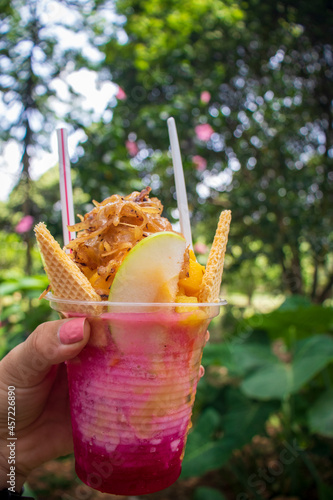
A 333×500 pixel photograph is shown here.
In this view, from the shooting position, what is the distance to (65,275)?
2.77 feet

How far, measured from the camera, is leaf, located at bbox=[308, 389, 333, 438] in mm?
2396

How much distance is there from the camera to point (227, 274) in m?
4.49

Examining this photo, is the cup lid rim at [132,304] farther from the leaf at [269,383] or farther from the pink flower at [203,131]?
the pink flower at [203,131]

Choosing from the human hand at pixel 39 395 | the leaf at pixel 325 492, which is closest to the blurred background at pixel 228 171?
the leaf at pixel 325 492

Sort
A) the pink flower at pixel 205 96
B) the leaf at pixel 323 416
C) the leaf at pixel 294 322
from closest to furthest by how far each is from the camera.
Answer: the leaf at pixel 323 416
the leaf at pixel 294 322
the pink flower at pixel 205 96

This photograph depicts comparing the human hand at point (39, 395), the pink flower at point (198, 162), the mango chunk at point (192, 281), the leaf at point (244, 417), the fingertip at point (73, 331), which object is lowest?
the leaf at point (244, 417)

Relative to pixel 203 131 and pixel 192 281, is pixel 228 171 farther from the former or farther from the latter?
pixel 192 281

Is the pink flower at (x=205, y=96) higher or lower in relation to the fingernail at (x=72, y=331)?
lower

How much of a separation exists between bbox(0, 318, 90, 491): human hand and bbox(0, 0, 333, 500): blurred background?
1.49 meters

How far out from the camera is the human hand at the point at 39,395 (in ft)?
2.91

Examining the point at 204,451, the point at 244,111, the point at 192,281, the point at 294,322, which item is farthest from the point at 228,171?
the point at 192,281

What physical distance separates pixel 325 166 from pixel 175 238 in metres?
3.89

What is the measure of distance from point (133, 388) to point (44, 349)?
225 millimetres

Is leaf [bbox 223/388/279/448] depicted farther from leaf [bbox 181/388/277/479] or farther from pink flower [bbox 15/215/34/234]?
pink flower [bbox 15/215/34/234]
